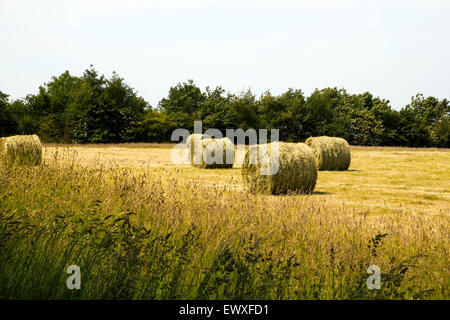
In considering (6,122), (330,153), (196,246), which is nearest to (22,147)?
(330,153)

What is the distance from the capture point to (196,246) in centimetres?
502

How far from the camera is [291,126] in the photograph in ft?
223

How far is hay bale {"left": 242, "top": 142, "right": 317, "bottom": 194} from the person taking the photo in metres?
→ 13.5

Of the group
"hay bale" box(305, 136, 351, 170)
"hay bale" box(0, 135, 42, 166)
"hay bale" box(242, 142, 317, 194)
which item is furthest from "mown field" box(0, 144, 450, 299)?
"hay bale" box(305, 136, 351, 170)

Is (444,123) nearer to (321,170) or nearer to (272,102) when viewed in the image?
(272,102)

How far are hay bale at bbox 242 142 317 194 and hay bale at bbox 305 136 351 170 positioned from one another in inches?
293

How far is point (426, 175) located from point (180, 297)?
18895 mm

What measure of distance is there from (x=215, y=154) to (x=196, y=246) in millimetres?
17705

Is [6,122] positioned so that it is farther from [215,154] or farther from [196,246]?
[196,246]

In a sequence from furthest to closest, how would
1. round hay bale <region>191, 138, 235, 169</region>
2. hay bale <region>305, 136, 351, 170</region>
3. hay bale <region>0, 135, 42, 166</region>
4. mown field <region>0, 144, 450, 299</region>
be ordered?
round hay bale <region>191, 138, 235, 169</region>
hay bale <region>305, 136, 351, 170</region>
hay bale <region>0, 135, 42, 166</region>
mown field <region>0, 144, 450, 299</region>

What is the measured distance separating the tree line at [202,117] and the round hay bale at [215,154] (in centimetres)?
3488

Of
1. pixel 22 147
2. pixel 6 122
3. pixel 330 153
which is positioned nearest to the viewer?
pixel 22 147

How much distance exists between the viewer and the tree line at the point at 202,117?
185 feet

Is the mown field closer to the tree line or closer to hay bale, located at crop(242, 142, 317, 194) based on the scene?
hay bale, located at crop(242, 142, 317, 194)
